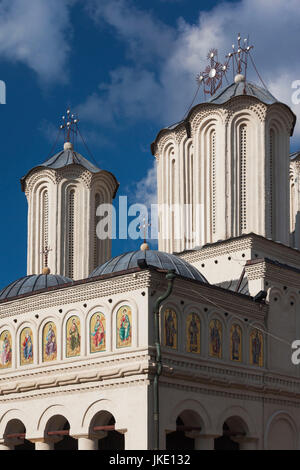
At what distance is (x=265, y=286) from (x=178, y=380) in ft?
19.8

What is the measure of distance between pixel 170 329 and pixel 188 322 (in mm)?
958

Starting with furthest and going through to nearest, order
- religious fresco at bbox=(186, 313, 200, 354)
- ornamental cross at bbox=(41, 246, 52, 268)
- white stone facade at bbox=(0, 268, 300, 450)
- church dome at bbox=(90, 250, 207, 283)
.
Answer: ornamental cross at bbox=(41, 246, 52, 268) < church dome at bbox=(90, 250, 207, 283) < religious fresco at bbox=(186, 313, 200, 354) < white stone facade at bbox=(0, 268, 300, 450)

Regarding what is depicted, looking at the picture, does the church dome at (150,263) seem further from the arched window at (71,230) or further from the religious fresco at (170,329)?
the arched window at (71,230)

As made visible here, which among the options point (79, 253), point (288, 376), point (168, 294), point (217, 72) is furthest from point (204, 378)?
point (217, 72)

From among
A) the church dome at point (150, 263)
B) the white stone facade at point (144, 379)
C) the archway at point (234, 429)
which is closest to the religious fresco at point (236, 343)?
the white stone facade at point (144, 379)

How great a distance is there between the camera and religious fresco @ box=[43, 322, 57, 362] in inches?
1099

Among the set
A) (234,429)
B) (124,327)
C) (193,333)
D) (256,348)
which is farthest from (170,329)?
(234,429)

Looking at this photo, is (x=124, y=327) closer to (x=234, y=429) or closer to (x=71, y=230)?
(x=234, y=429)

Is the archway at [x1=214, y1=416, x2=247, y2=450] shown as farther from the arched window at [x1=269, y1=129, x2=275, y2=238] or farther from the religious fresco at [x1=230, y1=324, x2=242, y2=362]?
the arched window at [x1=269, y1=129, x2=275, y2=238]

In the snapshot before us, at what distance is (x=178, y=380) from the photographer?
85.4 ft

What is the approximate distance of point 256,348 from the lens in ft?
96.9

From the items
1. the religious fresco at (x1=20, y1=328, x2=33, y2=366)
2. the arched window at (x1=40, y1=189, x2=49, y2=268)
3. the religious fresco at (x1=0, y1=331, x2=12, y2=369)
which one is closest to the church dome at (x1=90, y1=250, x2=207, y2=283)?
the religious fresco at (x1=20, y1=328, x2=33, y2=366)

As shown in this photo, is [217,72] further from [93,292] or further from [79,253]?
[93,292]

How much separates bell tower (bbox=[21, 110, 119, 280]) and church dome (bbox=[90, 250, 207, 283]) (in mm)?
9585
